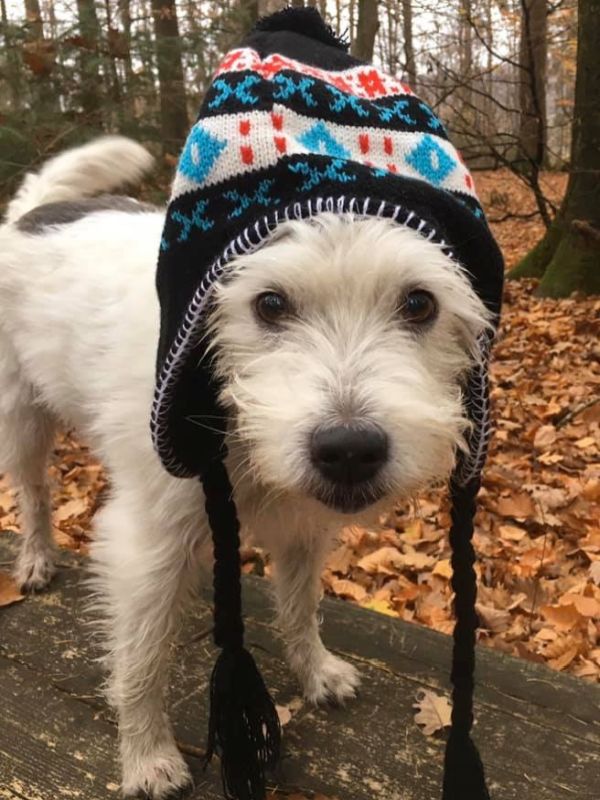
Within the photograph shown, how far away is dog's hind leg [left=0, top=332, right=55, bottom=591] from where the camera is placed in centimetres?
371

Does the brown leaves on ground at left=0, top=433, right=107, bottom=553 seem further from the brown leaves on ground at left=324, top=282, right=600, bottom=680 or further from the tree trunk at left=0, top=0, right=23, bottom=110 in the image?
the tree trunk at left=0, top=0, right=23, bottom=110

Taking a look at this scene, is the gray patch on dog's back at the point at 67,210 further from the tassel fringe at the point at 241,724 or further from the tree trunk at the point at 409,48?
the tree trunk at the point at 409,48

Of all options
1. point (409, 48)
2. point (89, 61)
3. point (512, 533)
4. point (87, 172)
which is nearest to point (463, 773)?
point (512, 533)

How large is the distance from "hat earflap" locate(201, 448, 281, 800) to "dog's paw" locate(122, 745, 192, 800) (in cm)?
23

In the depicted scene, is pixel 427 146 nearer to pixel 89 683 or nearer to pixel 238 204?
pixel 238 204

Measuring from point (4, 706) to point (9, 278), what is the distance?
1826mm

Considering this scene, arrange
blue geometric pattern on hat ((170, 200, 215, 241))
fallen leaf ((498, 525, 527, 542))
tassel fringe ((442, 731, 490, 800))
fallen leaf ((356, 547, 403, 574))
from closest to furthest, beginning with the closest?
blue geometric pattern on hat ((170, 200, 215, 241))
tassel fringe ((442, 731, 490, 800))
fallen leaf ((356, 547, 403, 574))
fallen leaf ((498, 525, 527, 542))

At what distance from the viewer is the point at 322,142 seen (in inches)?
77.5

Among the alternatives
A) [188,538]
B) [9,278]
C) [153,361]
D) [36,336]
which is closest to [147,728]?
[188,538]

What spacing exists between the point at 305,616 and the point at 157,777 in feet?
2.69

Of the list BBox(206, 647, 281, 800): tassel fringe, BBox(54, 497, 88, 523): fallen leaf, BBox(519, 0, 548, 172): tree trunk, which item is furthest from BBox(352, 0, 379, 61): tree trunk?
BBox(206, 647, 281, 800): tassel fringe

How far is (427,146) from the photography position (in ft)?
6.75

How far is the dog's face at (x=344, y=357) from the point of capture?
71.3 inches

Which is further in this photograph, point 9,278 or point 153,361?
point 9,278
